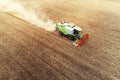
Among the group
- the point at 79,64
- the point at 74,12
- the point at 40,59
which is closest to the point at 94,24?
the point at 74,12

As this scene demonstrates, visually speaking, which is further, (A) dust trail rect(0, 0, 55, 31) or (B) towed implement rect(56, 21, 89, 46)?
(A) dust trail rect(0, 0, 55, 31)

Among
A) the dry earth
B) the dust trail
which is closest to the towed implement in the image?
the dry earth

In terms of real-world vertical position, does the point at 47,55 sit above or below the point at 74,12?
below

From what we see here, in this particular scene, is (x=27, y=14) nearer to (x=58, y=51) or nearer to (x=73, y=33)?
(x=73, y=33)

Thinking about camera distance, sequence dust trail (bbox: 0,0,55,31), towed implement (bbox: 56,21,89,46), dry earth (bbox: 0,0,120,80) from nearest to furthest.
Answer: dry earth (bbox: 0,0,120,80)
towed implement (bbox: 56,21,89,46)
dust trail (bbox: 0,0,55,31)

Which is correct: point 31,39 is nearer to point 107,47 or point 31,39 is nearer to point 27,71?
point 27,71

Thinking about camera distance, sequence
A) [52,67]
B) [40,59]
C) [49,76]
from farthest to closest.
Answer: [40,59] < [52,67] < [49,76]

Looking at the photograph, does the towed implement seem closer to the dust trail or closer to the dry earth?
the dry earth
